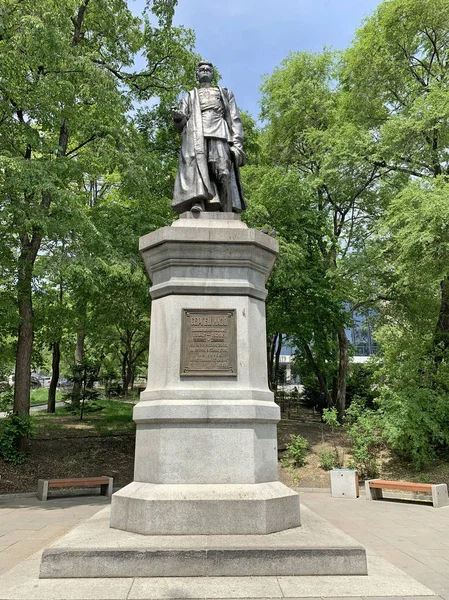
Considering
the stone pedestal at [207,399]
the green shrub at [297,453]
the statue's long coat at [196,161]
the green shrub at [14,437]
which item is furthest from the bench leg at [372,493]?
the green shrub at [14,437]

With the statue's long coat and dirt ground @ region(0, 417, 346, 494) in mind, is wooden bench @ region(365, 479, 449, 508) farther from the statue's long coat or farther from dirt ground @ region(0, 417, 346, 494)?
the statue's long coat

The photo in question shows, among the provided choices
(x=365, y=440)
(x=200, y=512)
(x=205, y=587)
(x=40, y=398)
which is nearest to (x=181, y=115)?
(x=200, y=512)

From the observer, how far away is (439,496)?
35.6 feet

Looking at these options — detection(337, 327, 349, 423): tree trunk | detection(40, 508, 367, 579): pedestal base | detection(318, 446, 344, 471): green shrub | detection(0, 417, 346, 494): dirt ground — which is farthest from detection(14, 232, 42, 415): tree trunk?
detection(337, 327, 349, 423): tree trunk

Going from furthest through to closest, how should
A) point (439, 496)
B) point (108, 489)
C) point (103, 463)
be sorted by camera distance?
1. point (103, 463)
2. point (108, 489)
3. point (439, 496)

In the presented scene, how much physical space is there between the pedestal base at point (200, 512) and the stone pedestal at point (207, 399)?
11 mm

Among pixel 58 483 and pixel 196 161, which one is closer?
pixel 196 161

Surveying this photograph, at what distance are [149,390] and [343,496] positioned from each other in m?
7.91

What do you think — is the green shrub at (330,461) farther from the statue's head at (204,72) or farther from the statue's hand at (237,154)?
the statue's head at (204,72)

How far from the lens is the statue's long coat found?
7.23 m

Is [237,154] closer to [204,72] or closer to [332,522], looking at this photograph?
[204,72]

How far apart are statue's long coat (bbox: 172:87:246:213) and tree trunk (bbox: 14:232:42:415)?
8.23m

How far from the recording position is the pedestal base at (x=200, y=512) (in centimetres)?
517

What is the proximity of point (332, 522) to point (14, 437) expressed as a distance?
950 cm
